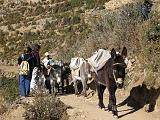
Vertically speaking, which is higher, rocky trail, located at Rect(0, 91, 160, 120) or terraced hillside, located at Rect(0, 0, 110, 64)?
rocky trail, located at Rect(0, 91, 160, 120)

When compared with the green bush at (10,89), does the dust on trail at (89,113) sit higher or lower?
higher

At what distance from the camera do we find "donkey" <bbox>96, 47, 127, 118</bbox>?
11898 millimetres

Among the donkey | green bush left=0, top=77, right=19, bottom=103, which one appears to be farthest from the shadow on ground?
green bush left=0, top=77, right=19, bottom=103

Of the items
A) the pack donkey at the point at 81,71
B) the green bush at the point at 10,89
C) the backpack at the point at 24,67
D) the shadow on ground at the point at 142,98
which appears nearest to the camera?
the shadow on ground at the point at 142,98

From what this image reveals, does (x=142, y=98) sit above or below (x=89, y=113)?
above

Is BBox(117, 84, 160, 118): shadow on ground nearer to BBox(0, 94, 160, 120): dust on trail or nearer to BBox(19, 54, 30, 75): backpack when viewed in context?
BBox(0, 94, 160, 120): dust on trail

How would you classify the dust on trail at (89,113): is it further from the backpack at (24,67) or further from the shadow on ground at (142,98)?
the backpack at (24,67)

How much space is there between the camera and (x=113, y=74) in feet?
39.5

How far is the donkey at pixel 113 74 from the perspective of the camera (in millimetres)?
11898

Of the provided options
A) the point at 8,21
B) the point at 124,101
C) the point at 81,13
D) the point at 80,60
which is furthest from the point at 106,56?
the point at 8,21

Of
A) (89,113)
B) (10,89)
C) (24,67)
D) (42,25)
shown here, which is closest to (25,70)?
(24,67)

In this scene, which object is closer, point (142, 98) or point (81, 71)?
point (142, 98)

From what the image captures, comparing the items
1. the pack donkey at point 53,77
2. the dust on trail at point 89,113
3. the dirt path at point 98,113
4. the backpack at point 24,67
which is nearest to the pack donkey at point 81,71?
the pack donkey at point 53,77

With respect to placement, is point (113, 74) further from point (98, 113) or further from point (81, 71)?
point (81, 71)
